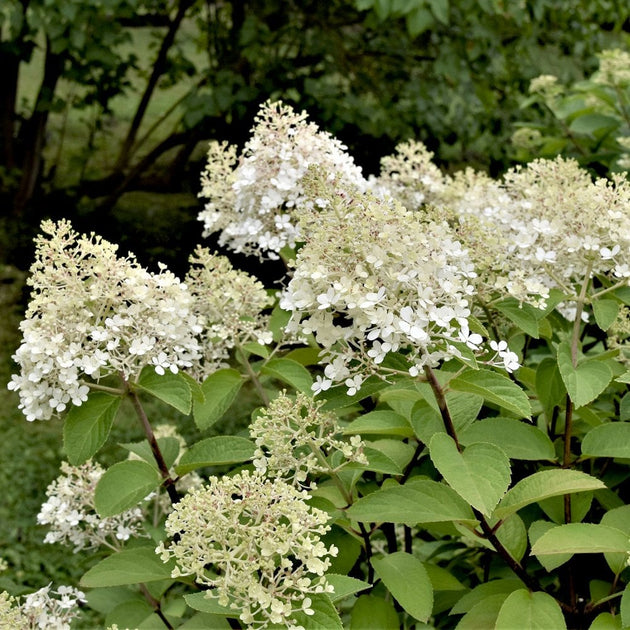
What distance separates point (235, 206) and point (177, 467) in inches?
26.2

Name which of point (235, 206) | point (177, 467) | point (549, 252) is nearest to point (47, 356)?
point (177, 467)

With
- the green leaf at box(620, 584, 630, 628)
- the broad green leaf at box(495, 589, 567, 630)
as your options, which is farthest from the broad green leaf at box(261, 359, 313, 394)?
the green leaf at box(620, 584, 630, 628)

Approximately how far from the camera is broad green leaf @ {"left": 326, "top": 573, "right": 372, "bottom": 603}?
3.60ft

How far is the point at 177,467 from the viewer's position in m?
1.44

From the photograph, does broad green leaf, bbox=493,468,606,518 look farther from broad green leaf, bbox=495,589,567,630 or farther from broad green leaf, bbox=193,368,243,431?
broad green leaf, bbox=193,368,243,431

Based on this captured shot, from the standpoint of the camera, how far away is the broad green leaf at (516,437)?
1.38m

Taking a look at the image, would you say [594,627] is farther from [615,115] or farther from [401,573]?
[615,115]

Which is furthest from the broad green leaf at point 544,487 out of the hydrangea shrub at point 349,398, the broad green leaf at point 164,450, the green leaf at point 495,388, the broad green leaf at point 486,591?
the broad green leaf at point 164,450

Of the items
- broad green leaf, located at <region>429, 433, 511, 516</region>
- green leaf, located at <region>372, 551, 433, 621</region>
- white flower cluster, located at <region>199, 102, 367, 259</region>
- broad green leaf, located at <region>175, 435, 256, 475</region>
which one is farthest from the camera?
white flower cluster, located at <region>199, 102, 367, 259</region>

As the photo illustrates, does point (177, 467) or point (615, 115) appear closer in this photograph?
point (177, 467)

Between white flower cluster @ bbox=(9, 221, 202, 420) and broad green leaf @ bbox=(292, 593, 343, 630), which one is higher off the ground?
white flower cluster @ bbox=(9, 221, 202, 420)

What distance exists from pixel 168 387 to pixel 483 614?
2.13 ft

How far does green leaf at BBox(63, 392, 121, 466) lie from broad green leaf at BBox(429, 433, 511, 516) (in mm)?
565

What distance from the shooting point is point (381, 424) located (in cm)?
137
